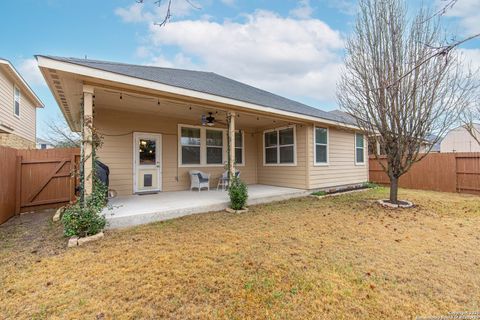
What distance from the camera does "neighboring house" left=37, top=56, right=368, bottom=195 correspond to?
4809 millimetres

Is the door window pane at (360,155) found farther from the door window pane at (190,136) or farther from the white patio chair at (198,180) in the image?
the door window pane at (190,136)

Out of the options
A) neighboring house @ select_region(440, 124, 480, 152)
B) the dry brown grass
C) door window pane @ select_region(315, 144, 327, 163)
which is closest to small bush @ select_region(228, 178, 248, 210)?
the dry brown grass

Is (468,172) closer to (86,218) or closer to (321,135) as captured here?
(321,135)

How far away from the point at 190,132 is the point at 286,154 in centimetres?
359

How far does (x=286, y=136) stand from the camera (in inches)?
341

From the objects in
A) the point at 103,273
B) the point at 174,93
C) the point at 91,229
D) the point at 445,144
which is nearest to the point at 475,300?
the point at 103,273

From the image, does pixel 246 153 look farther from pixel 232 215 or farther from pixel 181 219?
pixel 181 219

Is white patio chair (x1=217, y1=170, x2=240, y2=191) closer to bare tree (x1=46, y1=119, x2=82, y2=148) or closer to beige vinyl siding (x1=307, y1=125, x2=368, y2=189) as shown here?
beige vinyl siding (x1=307, y1=125, x2=368, y2=189)

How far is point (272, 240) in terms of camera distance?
3.71 m

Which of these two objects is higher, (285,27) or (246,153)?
(285,27)

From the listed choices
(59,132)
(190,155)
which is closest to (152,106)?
(190,155)

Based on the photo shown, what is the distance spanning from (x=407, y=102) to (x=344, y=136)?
3642 mm

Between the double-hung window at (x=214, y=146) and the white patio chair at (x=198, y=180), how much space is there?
2.73ft

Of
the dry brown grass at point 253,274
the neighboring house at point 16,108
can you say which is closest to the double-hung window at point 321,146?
the dry brown grass at point 253,274
